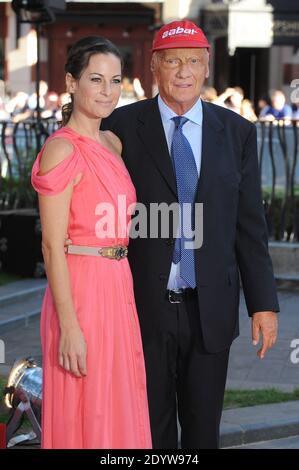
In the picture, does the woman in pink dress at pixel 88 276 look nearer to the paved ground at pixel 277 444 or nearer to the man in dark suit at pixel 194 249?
the man in dark suit at pixel 194 249

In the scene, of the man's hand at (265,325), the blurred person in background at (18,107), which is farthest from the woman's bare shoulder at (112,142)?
the blurred person in background at (18,107)

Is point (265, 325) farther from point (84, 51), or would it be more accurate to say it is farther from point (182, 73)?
point (84, 51)

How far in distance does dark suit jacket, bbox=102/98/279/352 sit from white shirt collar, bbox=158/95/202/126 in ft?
0.07

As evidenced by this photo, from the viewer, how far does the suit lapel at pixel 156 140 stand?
434cm

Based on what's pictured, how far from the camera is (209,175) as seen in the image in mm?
4348

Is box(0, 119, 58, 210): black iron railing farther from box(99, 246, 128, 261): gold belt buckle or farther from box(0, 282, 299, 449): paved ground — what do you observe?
box(99, 246, 128, 261): gold belt buckle

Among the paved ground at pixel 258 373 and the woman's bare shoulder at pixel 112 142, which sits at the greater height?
the woman's bare shoulder at pixel 112 142

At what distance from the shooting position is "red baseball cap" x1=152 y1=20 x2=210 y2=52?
431cm

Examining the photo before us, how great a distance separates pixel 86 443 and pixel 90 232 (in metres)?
0.75

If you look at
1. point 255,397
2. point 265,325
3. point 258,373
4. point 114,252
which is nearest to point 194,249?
point 114,252

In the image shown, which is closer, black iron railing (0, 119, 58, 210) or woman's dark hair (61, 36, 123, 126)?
woman's dark hair (61, 36, 123, 126)

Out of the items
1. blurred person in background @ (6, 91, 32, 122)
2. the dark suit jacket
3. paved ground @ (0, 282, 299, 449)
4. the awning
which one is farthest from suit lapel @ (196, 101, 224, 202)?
the awning

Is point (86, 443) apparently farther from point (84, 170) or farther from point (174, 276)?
point (84, 170)
